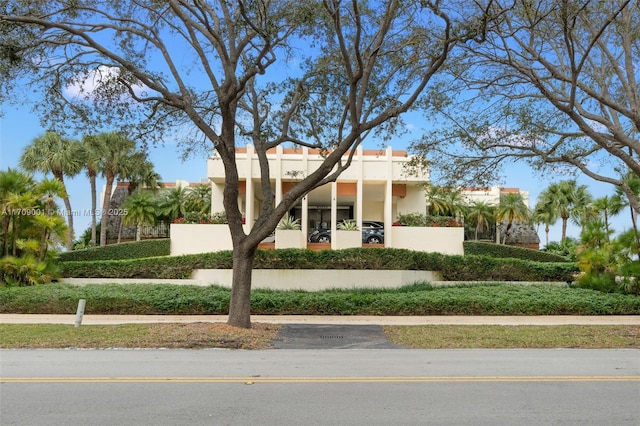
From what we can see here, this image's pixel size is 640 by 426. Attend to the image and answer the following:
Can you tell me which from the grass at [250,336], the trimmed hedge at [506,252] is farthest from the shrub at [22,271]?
the trimmed hedge at [506,252]

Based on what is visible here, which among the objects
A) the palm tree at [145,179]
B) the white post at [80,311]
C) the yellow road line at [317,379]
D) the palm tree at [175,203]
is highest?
the palm tree at [145,179]

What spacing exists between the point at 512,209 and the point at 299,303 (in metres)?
34.5

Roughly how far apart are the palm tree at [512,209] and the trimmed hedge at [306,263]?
25472 millimetres

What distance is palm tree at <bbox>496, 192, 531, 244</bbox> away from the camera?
47.7 meters

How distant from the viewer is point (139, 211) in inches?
1550

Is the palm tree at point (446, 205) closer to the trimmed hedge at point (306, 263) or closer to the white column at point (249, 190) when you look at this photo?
the white column at point (249, 190)

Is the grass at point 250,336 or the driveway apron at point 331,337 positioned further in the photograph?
the driveway apron at point 331,337

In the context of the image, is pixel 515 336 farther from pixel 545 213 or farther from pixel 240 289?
pixel 545 213

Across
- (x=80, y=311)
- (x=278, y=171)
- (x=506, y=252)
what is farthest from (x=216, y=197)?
(x=80, y=311)

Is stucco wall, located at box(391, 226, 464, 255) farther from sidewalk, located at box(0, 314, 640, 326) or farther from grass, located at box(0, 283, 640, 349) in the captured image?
sidewalk, located at box(0, 314, 640, 326)

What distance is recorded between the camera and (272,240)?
94.1 ft

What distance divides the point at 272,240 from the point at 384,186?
747 cm

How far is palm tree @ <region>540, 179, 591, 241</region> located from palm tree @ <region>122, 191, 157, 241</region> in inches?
1344

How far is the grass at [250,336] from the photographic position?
38.3ft
